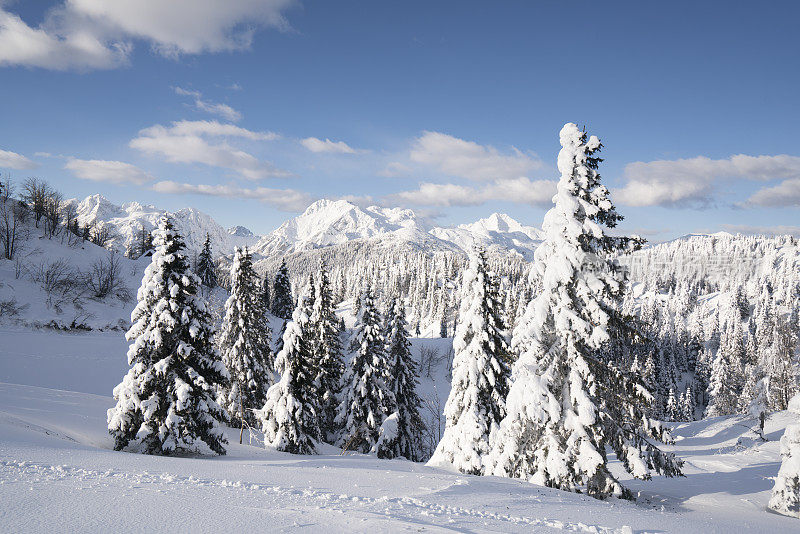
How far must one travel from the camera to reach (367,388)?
28.6 metres

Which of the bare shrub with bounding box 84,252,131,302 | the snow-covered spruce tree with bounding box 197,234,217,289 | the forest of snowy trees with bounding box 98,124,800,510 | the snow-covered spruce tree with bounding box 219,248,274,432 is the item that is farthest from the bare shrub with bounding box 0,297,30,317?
the snow-covered spruce tree with bounding box 197,234,217,289

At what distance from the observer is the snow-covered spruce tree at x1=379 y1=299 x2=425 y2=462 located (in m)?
29.7

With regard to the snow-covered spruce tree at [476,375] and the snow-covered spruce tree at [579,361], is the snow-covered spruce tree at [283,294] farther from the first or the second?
the snow-covered spruce tree at [579,361]

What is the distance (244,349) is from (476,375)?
1954 cm

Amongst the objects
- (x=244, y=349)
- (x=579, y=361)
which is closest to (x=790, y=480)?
(x=579, y=361)

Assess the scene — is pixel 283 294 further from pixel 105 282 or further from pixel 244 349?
pixel 244 349

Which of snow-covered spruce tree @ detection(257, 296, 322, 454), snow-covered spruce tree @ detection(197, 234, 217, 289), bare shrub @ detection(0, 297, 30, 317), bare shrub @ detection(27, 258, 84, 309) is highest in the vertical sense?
snow-covered spruce tree @ detection(197, 234, 217, 289)

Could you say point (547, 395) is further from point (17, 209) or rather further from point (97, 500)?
point (17, 209)

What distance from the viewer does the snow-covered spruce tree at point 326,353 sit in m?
28.8

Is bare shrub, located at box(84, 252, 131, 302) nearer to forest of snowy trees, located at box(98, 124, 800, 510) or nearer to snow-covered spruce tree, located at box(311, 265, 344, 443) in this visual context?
forest of snowy trees, located at box(98, 124, 800, 510)

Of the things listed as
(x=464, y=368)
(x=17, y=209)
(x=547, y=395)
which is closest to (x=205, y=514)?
(x=547, y=395)

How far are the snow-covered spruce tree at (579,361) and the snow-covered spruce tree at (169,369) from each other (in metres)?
12.5

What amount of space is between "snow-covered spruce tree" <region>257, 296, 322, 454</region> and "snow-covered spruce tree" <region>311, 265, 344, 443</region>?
304 centimetres

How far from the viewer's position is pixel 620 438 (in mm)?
12961
